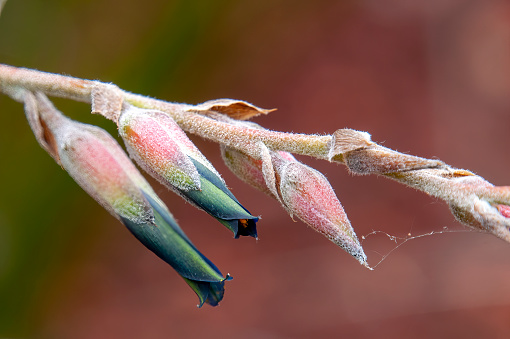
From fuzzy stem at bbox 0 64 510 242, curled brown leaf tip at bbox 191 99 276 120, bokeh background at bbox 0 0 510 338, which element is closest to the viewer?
fuzzy stem at bbox 0 64 510 242

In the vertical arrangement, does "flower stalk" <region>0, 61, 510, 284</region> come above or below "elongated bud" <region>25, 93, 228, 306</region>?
above

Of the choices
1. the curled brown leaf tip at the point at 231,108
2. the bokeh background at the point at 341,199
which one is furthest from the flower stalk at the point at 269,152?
the bokeh background at the point at 341,199

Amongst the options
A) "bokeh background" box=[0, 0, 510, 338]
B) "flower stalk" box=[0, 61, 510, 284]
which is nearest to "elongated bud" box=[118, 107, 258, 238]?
"flower stalk" box=[0, 61, 510, 284]

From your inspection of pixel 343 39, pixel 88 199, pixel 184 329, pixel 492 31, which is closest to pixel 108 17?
pixel 88 199

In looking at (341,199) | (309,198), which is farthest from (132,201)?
(341,199)

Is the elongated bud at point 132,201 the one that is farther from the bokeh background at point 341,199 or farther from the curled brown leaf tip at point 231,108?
the bokeh background at point 341,199

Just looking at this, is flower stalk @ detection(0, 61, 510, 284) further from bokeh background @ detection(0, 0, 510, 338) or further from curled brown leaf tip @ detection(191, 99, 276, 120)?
bokeh background @ detection(0, 0, 510, 338)

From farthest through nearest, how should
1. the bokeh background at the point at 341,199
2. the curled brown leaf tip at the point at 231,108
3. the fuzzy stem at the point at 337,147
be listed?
the bokeh background at the point at 341,199 → the curled brown leaf tip at the point at 231,108 → the fuzzy stem at the point at 337,147
